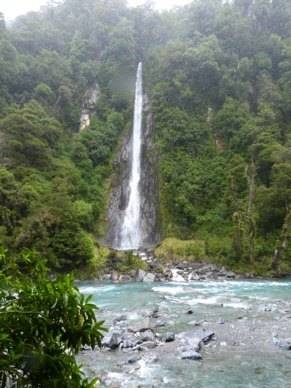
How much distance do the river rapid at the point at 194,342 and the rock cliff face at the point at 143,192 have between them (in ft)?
50.1

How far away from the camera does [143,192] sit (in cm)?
3162

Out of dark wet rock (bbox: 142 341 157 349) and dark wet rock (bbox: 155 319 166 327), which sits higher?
dark wet rock (bbox: 142 341 157 349)

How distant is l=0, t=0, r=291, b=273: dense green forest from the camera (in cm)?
2067

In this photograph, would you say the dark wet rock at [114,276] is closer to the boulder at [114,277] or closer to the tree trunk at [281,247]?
the boulder at [114,277]

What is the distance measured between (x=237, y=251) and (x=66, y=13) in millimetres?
54349

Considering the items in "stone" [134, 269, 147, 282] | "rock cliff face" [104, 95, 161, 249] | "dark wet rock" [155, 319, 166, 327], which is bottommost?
"stone" [134, 269, 147, 282]

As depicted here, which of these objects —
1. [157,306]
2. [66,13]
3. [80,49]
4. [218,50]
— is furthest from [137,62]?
[157,306]

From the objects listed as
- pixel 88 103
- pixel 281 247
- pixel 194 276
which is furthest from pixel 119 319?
pixel 88 103

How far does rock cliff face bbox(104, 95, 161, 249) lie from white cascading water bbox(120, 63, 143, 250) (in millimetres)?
420

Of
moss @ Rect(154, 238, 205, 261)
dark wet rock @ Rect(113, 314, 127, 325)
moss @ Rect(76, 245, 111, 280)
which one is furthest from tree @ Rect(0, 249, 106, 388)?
moss @ Rect(154, 238, 205, 261)

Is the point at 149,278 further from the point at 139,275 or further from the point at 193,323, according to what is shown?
the point at 193,323

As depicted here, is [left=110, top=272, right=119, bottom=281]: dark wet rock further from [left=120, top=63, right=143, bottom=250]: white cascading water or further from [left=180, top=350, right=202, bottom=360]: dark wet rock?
[left=180, top=350, right=202, bottom=360]: dark wet rock

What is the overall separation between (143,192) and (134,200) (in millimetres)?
1302

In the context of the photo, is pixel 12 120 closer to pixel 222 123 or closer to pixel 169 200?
pixel 169 200
